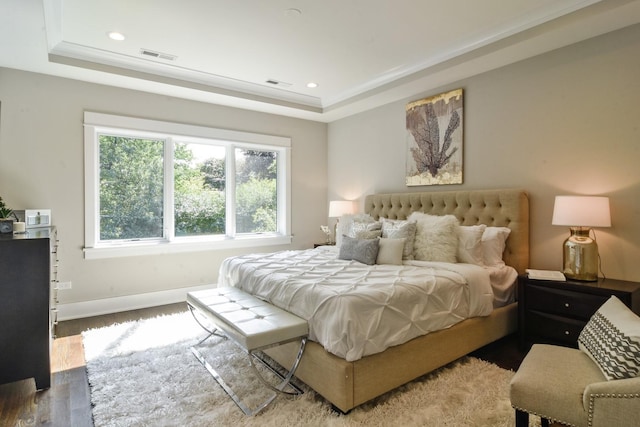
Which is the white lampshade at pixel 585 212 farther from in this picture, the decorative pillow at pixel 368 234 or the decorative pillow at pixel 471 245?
the decorative pillow at pixel 368 234

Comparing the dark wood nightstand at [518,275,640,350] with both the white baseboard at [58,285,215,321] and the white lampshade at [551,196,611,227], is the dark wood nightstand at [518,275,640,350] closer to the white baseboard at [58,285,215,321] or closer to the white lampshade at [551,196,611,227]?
the white lampshade at [551,196,611,227]

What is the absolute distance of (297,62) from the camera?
3.66 m

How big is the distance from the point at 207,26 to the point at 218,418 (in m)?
2.89

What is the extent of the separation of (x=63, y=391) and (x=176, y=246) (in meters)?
2.22

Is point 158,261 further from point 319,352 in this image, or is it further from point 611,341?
point 611,341

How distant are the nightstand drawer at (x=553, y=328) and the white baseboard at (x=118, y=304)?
379 centimetres

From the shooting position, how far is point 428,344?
2.37 meters

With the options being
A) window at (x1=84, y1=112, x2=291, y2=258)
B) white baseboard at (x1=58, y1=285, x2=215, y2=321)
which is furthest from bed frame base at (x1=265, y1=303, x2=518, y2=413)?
window at (x1=84, y1=112, x2=291, y2=258)

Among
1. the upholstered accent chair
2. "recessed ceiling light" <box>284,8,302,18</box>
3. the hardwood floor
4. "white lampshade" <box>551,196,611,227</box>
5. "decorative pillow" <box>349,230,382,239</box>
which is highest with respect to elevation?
"recessed ceiling light" <box>284,8,302,18</box>

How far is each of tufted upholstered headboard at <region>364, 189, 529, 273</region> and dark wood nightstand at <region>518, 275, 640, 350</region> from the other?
45 centimetres

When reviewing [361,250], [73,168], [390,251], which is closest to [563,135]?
[390,251]

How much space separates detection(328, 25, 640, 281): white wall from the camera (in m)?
2.70

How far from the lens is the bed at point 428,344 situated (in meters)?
1.99

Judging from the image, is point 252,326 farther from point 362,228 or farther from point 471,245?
point 471,245
